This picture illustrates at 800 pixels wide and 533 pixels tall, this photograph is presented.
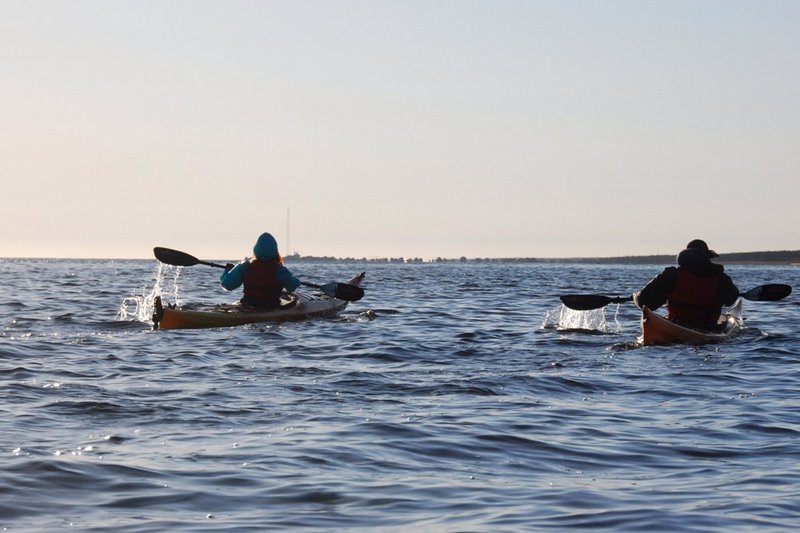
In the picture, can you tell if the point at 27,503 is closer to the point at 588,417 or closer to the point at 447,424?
the point at 447,424

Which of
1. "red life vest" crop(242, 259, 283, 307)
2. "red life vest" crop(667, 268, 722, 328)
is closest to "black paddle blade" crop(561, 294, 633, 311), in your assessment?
"red life vest" crop(667, 268, 722, 328)

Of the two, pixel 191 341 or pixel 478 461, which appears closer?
pixel 478 461

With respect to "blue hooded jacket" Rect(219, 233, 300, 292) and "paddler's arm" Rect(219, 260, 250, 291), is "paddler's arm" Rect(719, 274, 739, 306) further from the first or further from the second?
"paddler's arm" Rect(219, 260, 250, 291)

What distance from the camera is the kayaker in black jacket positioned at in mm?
15930

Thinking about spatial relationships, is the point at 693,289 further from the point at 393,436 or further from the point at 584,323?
the point at 393,436

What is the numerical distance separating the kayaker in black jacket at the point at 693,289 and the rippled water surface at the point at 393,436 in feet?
2.03

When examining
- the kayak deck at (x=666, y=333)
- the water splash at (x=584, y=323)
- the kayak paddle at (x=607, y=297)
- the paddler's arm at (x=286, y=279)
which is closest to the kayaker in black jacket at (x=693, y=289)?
the kayak deck at (x=666, y=333)

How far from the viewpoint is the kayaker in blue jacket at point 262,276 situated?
1895 centimetres

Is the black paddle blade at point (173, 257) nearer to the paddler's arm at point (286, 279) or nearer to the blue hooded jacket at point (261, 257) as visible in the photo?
the blue hooded jacket at point (261, 257)

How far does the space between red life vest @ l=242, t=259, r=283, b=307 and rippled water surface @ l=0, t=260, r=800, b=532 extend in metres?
2.89

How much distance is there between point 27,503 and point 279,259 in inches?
517

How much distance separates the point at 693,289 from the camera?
637 inches

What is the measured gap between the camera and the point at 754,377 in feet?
41.6

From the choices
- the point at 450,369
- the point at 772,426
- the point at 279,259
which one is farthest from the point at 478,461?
the point at 279,259
